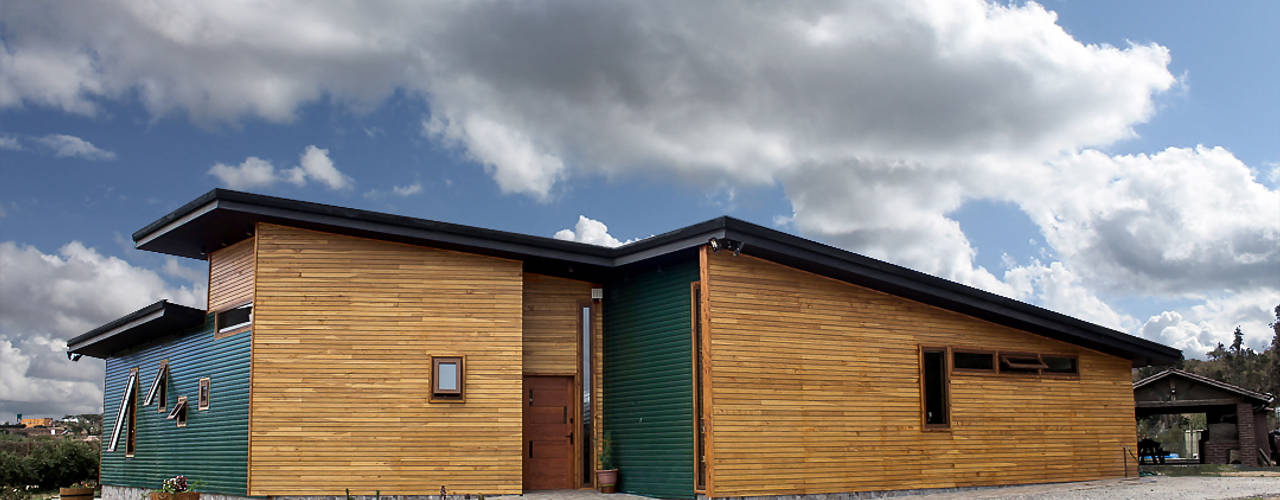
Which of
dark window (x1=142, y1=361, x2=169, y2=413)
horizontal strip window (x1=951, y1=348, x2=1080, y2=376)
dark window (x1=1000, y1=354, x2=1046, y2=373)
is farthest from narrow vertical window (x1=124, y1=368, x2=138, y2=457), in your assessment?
dark window (x1=1000, y1=354, x2=1046, y2=373)

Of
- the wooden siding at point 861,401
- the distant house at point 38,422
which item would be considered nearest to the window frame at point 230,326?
the wooden siding at point 861,401

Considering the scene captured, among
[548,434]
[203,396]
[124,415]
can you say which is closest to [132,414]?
[124,415]

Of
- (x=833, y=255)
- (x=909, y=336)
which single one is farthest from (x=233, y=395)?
(x=909, y=336)

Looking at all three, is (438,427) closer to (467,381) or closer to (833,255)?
(467,381)

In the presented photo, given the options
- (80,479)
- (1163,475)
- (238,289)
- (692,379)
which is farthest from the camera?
(80,479)

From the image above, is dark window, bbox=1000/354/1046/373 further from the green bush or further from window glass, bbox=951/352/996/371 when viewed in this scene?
the green bush

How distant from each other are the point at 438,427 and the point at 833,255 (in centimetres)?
585

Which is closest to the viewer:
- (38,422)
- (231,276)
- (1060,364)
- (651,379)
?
(651,379)

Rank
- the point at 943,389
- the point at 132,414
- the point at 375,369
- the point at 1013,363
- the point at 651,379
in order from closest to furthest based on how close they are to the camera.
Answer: the point at 375,369, the point at 651,379, the point at 943,389, the point at 1013,363, the point at 132,414

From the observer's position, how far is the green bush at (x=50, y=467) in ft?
90.1

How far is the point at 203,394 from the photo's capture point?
600 inches

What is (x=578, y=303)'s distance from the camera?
15383 millimetres

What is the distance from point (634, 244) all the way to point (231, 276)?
6.04 m

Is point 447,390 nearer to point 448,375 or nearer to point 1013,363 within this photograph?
point 448,375
